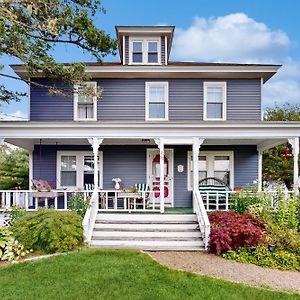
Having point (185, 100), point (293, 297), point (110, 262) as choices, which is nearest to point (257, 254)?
point (293, 297)

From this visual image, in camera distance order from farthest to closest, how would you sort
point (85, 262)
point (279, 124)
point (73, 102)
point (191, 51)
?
point (191, 51), point (73, 102), point (279, 124), point (85, 262)

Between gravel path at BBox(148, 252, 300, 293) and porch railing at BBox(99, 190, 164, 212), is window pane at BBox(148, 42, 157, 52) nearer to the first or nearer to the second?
porch railing at BBox(99, 190, 164, 212)

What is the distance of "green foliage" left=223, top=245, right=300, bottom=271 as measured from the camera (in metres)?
8.51

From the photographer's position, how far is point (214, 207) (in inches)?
516

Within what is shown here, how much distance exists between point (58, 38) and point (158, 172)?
21.8 feet

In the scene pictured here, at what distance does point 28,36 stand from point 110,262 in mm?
8972

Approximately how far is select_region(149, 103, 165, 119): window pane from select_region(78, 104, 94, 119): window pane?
2.52 meters

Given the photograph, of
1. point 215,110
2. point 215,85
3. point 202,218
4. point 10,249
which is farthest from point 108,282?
point 215,85

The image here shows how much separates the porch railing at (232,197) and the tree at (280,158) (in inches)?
478

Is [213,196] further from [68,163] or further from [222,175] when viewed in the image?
[68,163]

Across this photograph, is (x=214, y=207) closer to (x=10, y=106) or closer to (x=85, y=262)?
(x=85, y=262)

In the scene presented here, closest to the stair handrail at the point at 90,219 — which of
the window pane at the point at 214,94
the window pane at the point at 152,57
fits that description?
the window pane at the point at 214,94

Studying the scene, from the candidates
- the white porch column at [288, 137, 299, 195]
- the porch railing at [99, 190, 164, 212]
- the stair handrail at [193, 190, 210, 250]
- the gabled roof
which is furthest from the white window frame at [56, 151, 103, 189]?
the white porch column at [288, 137, 299, 195]

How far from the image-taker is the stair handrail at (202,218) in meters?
9.82
